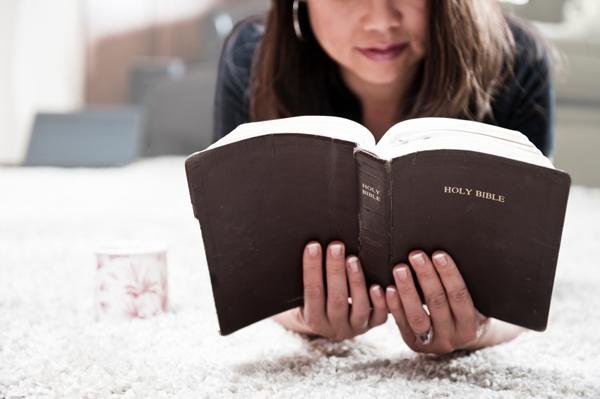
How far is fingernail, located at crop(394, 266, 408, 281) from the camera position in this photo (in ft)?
2.35

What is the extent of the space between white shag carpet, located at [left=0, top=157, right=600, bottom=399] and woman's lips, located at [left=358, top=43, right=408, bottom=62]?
34 centimetres

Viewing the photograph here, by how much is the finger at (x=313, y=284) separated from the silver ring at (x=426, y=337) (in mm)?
99

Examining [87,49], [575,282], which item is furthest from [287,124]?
[87,49]

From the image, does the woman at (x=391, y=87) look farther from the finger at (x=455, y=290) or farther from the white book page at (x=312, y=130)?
the white book page at (x=312, y=130)

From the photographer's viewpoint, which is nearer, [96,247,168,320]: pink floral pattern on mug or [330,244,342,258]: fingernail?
[330,244,342,258]: fingernail

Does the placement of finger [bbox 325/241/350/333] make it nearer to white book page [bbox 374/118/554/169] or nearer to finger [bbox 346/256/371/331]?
finger [bbox 346/256/371/331]

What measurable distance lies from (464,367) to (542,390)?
0.28 feet

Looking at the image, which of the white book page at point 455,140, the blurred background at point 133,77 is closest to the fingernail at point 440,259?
the white book page at point 455,140

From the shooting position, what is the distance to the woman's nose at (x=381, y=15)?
96 cm

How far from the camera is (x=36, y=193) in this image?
2.09 meters

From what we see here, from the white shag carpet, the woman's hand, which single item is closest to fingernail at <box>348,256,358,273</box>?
the woman's hand

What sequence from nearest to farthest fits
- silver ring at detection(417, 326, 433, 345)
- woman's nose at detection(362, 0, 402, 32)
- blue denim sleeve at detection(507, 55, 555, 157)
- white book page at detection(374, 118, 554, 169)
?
1. white book page at detection(374, 118, 554, 169)
2. silver ring at detection(417, 326, 433, 345)
3. woman's nose at detection(362, 0, 402, 32)
4. blue denim sleeve at detection(507, 55, 555, 157)

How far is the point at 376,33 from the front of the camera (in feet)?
3.22

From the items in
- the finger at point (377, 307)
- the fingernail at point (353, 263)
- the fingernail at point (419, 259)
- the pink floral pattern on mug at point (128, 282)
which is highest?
the fingernail at point (419, 259)
